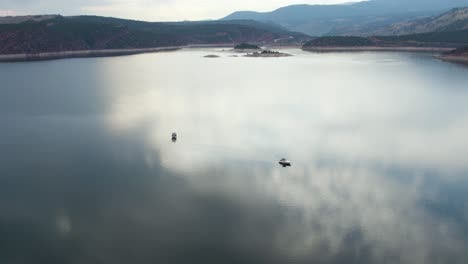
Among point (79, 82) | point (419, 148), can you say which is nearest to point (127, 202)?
point (419, 148)

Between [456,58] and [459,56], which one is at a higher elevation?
[459,56]

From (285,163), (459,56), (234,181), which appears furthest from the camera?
(459,56)

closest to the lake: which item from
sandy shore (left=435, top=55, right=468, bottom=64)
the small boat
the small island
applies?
the small boat

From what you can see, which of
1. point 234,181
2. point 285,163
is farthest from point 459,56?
point 234,181

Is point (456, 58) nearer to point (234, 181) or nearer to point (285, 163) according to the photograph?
point (285, 163)

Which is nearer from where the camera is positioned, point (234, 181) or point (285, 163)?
point (234, 181)

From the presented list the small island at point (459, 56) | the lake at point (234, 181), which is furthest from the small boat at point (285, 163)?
the small island at point (459, 56)

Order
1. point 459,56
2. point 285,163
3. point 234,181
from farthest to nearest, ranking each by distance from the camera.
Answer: point 459,56
point 285,163
point 234,181

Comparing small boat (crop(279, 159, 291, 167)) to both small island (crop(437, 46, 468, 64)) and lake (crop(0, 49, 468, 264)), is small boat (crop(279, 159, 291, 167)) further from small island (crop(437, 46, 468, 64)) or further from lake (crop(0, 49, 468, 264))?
small island (crop(437, 46, 468, 64))
